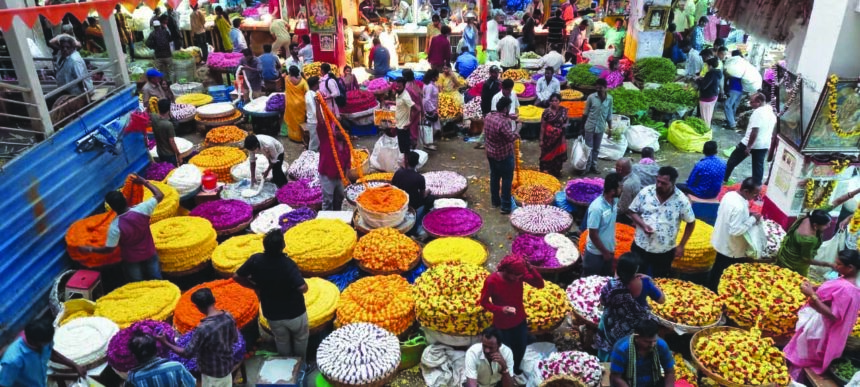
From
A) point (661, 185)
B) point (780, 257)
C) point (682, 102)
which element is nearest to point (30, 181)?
point (661, 185)

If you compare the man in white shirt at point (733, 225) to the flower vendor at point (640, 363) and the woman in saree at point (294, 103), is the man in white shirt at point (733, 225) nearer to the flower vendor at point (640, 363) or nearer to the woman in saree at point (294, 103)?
the flower vendor at point (640, 363)

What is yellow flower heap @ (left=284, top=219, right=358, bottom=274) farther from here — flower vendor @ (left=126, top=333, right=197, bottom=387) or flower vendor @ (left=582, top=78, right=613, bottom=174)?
flower vendor @ (left=582, top=78, right=613, bottom=174)

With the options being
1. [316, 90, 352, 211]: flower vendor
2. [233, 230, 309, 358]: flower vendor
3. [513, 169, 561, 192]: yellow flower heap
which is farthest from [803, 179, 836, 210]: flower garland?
[233, 230, 309, 358]: flower vendor

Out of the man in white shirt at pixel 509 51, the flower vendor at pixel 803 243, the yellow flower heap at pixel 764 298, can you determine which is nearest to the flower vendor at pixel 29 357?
the yellow flower heap at pixel 764 298

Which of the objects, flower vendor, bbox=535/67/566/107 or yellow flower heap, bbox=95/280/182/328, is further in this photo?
flower vendor, bbox=535/67/566/107

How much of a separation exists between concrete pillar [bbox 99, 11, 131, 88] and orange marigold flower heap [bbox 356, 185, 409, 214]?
155 inches

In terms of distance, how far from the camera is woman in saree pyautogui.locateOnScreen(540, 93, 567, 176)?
9.18 m

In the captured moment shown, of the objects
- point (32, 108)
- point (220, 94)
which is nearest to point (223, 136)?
point (220, 94)

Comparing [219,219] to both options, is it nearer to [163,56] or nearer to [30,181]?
[30,181]

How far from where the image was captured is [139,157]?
28.4 feet

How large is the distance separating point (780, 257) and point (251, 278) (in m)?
5.36

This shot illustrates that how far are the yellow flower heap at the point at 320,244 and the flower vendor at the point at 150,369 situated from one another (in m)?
2.40

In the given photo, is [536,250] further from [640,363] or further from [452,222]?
[640,363]

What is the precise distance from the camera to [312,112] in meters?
9.88
